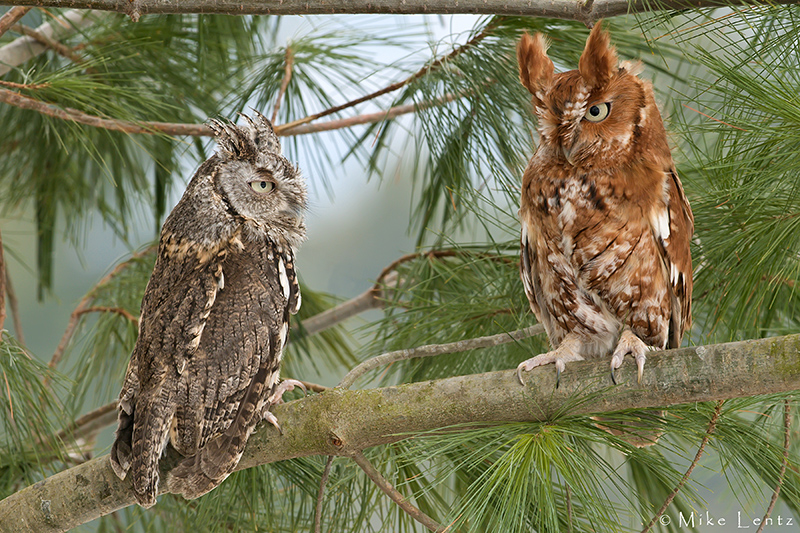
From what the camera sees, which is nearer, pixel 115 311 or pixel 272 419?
pixel 272 419

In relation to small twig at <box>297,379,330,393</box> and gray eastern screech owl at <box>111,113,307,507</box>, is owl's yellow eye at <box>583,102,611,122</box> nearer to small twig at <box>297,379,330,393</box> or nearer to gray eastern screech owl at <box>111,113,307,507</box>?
gray eastern screech owl at <box>111,113,307,507</box>

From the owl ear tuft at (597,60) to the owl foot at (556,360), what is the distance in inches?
16.3

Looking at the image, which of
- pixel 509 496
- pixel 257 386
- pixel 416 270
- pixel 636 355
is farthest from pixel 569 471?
pixel 416 270

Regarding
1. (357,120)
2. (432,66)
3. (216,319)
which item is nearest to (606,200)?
(432,66)

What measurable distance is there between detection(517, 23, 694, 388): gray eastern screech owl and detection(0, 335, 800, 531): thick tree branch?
0.15 meters

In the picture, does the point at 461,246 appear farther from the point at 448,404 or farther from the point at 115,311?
the point at 115,311

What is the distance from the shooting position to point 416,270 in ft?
5.44

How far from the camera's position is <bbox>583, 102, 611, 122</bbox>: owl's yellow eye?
1089 mm

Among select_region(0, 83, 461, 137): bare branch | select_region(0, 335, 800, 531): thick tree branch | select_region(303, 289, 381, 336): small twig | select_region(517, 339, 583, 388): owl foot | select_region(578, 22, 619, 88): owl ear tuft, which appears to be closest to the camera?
select_region(0, 335, 800, 531): thick tree branch

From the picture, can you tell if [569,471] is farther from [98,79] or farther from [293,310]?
[98,79]

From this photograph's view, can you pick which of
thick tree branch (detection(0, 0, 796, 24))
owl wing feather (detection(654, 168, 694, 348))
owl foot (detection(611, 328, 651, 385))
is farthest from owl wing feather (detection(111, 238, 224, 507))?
owl wing feather (detection(654, 168, 694, 348))

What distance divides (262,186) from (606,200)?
1.89ft

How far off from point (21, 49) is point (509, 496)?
5.41ft

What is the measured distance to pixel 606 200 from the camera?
1127 millimetres
